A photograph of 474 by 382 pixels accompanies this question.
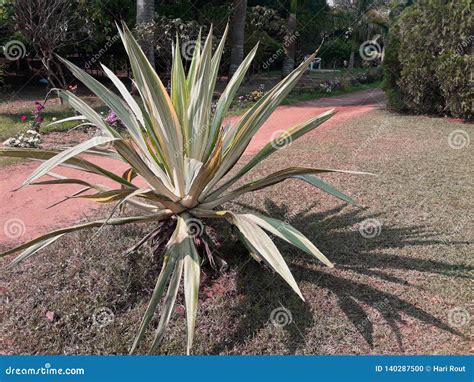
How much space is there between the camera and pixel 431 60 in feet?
31.4

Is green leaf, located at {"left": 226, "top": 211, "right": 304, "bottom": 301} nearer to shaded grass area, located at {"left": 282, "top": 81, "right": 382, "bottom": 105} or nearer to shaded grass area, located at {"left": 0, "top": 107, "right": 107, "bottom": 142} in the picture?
shaded grass area, located at {"left": 0, "top": 107, "right": 107, "bottom": 142}

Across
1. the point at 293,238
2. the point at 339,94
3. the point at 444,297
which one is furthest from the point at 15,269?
the point at 339,94

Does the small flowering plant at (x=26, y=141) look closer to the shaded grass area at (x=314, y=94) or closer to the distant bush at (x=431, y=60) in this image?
the shaded grass area at (x=314, y=94)

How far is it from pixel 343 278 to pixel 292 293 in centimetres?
44

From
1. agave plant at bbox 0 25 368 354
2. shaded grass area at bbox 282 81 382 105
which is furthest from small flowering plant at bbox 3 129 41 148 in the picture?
shaded grass area at bbox 282 81 382 105

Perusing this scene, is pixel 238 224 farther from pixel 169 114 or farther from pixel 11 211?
pixel 11 211

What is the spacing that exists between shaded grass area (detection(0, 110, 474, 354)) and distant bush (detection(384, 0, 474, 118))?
606cm

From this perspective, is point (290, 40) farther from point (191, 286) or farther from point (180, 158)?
point (191, 286)

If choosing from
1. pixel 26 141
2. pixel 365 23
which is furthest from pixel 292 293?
pixel 365 23

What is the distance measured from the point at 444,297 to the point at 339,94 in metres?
13.7

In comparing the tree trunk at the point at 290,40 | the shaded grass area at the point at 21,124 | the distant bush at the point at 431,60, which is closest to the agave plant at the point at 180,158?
the shaded grass area at the point at 21,124

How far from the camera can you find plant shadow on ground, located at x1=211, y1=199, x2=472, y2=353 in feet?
8.34

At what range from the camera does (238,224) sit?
2488mm

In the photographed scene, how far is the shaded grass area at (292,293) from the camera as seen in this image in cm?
241
